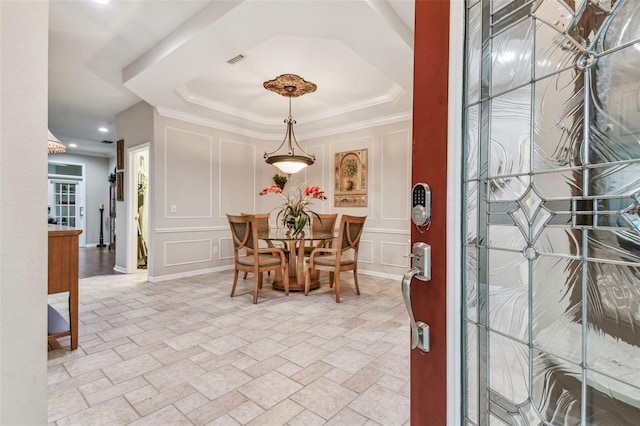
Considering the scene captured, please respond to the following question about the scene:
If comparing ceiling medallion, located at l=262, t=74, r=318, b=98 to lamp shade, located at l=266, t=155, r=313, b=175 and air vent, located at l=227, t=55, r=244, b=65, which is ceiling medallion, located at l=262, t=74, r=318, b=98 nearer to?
air vent, located at l=227, t=55, r=244, b=65

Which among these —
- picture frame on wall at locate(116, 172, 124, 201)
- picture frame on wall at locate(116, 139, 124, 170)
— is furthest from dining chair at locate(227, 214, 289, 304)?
picture frame on wall at locate(116, 139, 124, 170)

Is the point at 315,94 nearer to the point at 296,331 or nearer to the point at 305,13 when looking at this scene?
the point at 305,13

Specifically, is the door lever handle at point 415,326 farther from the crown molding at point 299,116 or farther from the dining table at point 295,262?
the crown molding at point 299,116

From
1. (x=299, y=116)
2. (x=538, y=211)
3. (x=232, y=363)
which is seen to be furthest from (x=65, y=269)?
(x=299, y=116)

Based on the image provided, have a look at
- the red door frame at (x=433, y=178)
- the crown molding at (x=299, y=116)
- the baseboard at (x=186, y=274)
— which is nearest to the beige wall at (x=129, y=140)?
the crown molding at (x=299, y=116)

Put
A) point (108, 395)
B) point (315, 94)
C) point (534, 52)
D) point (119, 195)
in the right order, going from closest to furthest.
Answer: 1. point (534, 52)
2. point (108, 395)
3. point (315, 94)
4. point (119, 195)

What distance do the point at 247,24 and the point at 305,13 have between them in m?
0.52

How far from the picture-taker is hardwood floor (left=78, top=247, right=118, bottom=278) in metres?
5.01

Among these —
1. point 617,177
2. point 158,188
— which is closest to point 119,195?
point 158,188

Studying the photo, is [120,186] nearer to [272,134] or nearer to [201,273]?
[201,273]

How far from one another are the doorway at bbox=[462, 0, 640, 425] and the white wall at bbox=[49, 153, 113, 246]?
1076 cm

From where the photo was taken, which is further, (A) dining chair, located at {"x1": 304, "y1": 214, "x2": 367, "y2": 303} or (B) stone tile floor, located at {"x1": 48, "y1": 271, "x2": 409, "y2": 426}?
(A) dining chair, located at {"x1": 304, "y1": 214, "x2": 367, "y2": 303}

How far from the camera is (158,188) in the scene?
4.46 meters

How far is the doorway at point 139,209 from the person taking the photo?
16.1ft
